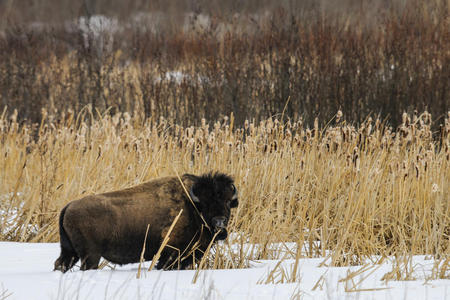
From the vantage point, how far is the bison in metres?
3.27

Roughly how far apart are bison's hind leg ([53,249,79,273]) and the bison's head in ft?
2.14

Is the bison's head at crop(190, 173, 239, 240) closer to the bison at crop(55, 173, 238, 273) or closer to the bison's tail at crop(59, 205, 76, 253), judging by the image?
the bison at crop(55, 173, 238, 273)

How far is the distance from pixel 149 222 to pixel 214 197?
35cm

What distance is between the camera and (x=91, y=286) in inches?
120

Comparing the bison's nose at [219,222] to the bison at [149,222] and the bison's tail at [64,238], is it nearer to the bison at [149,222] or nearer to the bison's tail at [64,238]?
the bison at [149,222]

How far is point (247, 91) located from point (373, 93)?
1432 millimetres

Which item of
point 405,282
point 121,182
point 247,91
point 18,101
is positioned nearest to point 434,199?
point 405,282

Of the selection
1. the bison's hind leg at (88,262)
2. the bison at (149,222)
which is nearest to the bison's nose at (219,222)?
the bison at (149,222)

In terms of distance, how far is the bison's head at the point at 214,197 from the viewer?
3525 millimetres

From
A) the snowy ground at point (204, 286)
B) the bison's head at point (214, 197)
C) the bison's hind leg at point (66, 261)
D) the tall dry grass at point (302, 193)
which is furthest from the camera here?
the tall dry grass at point (302, 193)

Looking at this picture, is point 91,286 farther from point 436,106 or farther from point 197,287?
point 436,106

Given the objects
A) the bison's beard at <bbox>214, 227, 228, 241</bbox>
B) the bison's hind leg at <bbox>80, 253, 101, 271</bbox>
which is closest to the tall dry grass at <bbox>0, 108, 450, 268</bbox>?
the bison's beard at <bbox>214, 227, 228, 241</bbox>

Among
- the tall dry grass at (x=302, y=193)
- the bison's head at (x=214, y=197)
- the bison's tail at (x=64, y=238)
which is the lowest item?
the tall dry grass at (x=302, y=193)

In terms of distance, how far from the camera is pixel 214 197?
355 centimetres
